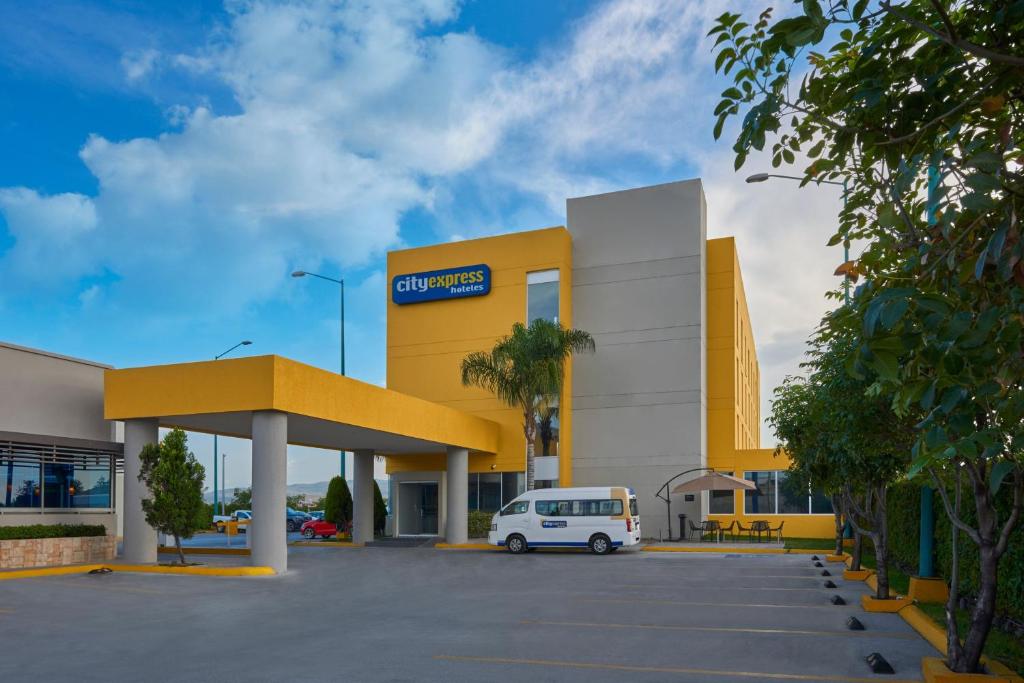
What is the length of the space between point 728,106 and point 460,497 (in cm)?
3119

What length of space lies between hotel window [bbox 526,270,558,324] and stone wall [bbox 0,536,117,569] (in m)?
19.3

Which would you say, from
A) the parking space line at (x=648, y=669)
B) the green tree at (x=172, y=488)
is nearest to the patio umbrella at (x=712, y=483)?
the green tree at (x=172, y=488)

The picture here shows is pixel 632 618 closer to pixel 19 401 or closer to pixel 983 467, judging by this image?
pixel 983 467

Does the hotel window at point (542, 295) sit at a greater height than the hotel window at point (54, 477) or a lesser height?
greater

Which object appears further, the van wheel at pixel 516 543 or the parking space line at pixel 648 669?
the van wheel at pixel 516 543

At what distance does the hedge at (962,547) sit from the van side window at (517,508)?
39.9 ft

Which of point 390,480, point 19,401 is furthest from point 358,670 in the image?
point 390,480

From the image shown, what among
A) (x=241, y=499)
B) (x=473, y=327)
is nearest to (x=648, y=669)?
(x=473, y=327)

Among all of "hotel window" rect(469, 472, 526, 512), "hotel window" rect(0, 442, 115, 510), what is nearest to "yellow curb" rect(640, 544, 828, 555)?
"hotel window" rect(469, 472, 526, 512)

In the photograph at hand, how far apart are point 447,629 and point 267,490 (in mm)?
10193

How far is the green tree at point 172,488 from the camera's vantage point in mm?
21750

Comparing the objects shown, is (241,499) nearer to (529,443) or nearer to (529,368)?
(529,443)

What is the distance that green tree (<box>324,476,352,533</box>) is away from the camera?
39906mm

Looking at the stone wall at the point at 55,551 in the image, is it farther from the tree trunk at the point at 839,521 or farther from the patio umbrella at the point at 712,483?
the tree trunk at the point at 839,521
